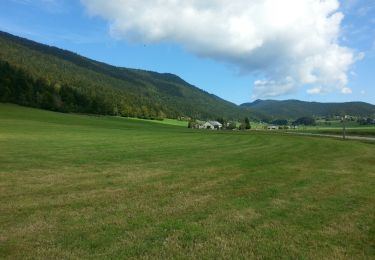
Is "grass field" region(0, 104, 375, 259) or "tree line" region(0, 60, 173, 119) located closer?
"grass field" region(0, 104, 375, 259)

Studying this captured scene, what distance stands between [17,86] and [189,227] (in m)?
144

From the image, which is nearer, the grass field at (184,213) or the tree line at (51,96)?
the grass field at (184,213)

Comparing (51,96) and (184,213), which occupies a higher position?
(51,96)

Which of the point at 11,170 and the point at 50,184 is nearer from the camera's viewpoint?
the point at 50,184

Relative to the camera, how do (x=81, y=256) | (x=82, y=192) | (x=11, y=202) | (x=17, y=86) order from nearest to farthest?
(x=81, y=256)
(x=11, y=202)
(x=82, y=192)
(x=17, y=86)

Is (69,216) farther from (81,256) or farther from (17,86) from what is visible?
(17,86)

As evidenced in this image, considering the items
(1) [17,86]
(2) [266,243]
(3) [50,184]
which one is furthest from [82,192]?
(1) [17,86]

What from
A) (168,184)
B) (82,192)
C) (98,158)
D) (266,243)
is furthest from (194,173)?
(266,243)

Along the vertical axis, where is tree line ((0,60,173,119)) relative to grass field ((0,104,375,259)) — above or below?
above

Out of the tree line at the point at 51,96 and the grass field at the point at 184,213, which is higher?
the tree line at the point at 51,96

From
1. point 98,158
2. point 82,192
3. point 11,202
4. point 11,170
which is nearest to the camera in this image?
point 11,202

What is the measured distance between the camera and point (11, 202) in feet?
41.7

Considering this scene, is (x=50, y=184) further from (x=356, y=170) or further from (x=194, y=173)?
(x=356, y=170)

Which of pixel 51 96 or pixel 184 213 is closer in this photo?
pixel 184 213
